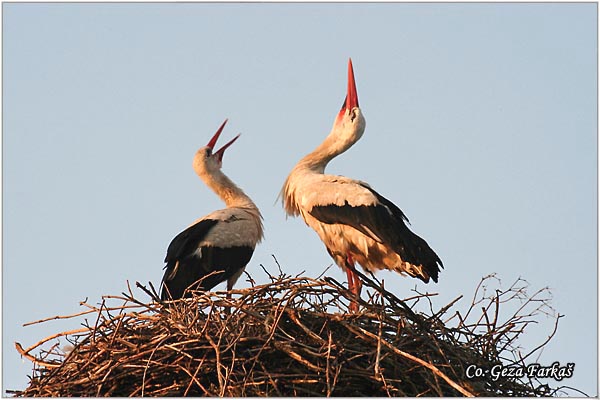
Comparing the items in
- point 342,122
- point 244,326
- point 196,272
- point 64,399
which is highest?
point 342,122

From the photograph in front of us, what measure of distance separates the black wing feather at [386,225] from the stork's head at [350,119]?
0.70 metres

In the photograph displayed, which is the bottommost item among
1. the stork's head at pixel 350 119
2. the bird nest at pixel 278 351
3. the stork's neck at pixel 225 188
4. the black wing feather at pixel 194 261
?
the bird nest at pixel 278 351

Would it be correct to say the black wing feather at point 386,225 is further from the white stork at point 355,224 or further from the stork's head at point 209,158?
the stork's head at point 209,158

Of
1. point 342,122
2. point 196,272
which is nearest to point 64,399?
point 196,272

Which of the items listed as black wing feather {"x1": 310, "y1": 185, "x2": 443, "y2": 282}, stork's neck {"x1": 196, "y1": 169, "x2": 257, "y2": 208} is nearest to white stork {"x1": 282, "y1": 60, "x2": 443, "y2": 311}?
black wing feather {"x1": 310, "y1": 185, "x2": 443, "y2": 282}

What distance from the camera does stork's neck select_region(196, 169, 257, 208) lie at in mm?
9023

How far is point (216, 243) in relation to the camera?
322 inches

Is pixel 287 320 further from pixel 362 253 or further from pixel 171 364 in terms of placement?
pixel 362 253

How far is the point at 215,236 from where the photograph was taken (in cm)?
822

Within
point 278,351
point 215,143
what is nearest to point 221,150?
point 215,143

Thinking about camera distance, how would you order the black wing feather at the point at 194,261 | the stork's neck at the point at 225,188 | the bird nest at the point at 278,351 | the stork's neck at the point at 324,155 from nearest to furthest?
the bird nest at the point at 278,351, the black wing feather at the point at 194,261, the stork's neck at the point at 324,155, the stork's neck at the point at 225,188

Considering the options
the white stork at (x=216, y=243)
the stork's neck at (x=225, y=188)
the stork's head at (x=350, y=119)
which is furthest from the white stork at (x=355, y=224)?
the stork's neck at (x=225, y=188)

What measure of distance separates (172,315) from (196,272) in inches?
88.5

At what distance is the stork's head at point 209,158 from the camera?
9.16m
